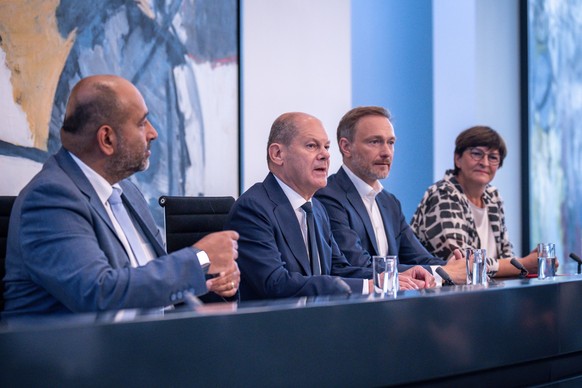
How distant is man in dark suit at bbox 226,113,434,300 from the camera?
8.51 ft

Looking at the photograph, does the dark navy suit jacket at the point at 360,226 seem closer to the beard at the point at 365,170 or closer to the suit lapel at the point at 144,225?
the beard at the point at 365,170

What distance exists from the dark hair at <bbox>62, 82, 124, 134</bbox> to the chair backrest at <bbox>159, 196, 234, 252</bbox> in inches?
38.9

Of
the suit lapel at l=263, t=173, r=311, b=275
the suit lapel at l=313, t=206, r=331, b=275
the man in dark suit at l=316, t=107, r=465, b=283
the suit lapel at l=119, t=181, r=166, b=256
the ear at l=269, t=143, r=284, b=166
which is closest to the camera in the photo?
the suit lapel at l=119, t=181, r=166, b=256

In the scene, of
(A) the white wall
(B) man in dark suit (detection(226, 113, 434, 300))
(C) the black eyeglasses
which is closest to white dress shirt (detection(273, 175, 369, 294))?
(B) man in dark suit (detection(226, 113, 434, 300))

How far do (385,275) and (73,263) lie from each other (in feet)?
2.60

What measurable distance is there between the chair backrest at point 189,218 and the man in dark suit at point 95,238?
750mm

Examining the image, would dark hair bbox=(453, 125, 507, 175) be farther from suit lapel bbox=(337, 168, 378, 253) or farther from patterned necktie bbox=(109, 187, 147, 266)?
patterned necktie bbox=(109, 187, 147, 266)

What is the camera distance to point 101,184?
6.95 feet

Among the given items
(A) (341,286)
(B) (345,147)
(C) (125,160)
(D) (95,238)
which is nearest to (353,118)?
(B) (345,147)

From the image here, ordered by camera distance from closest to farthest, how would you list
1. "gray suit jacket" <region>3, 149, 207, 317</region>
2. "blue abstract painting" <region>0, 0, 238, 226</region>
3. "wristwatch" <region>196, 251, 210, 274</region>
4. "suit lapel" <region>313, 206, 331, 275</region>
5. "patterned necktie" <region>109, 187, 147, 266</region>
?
"gray suit jacket" <region>3, 149, 207, 317</region>, "wristwatch" <region>196, 251, 210, 274</region>, "patterned necktie" <region>109, 187, 147, 266</region>, "suit lapel" <region>313, 206, 331, 275</region>, "blue abstract painting" <region>0, 0, 238, 226</region>

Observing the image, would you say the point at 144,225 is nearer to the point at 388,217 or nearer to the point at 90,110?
the point at 90,110

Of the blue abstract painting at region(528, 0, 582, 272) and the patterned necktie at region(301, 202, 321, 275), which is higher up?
the blue abstract painting at region(528, 0, 582, 272)

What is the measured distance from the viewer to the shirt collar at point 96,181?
6.91 feet

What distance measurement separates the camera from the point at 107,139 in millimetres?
2119
